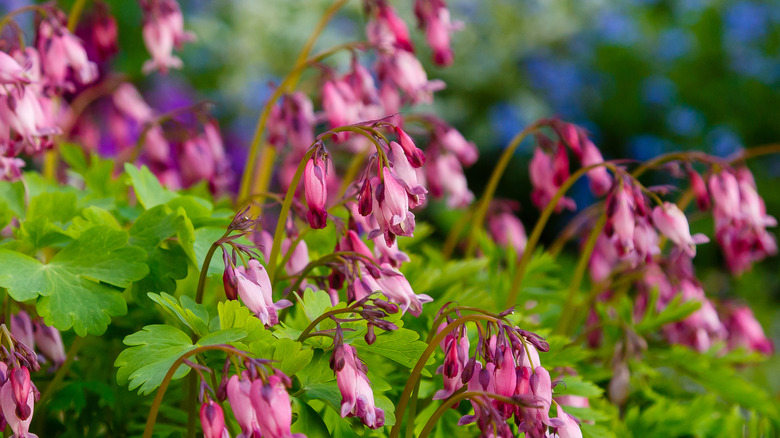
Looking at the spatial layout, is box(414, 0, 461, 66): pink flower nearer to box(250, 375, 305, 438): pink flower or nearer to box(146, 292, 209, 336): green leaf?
box(146, 292, 209, 336): green leaf

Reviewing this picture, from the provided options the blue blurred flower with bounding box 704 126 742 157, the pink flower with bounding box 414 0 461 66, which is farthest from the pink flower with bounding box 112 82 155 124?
the blue blurred flower with bounding box 704 126 742 157

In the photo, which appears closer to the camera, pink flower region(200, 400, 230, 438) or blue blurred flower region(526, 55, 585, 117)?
pink flower region(200, 400, 230, 438)

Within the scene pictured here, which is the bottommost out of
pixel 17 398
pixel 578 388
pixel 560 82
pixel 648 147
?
pixel 648 147

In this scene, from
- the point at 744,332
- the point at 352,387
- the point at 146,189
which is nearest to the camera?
the point at 352,387

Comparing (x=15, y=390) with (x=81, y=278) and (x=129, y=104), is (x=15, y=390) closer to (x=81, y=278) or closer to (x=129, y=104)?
(x=81, y=278)

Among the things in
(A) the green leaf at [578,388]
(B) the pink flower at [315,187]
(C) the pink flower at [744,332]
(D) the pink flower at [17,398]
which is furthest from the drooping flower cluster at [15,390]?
(C) the pink flower at [744,332]

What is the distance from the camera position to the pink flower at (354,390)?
4.45 feet

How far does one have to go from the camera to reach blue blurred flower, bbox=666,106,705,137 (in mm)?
6922

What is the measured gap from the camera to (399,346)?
Result: 153 centimetres

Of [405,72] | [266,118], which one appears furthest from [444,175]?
[266,118]

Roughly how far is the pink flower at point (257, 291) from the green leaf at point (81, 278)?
0.31 meters

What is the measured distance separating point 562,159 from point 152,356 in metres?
1.33

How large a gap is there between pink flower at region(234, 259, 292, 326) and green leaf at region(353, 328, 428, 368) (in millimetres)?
185

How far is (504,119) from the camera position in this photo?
724 centimetres
